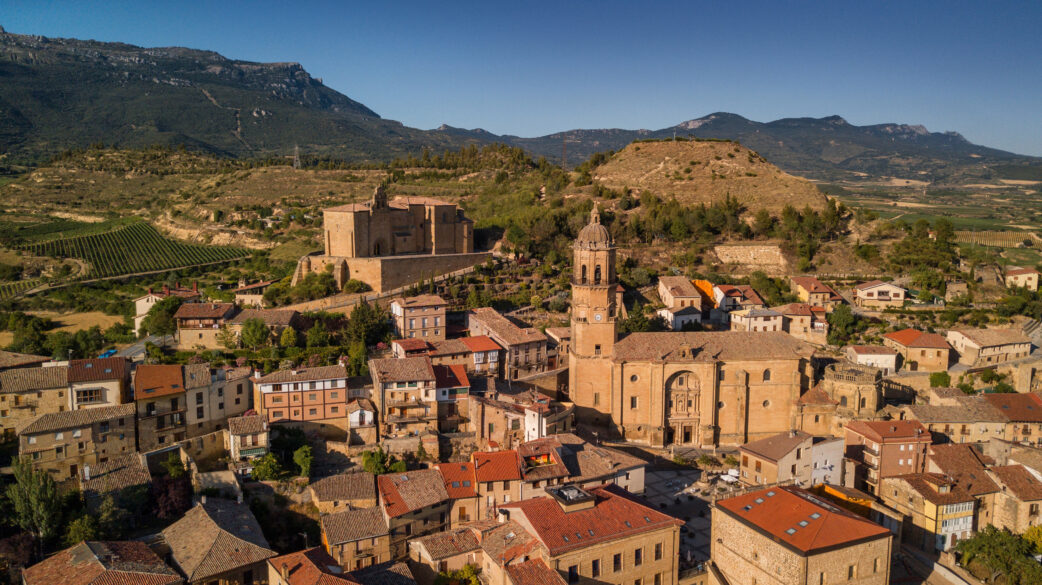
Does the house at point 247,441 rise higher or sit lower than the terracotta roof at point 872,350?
lower

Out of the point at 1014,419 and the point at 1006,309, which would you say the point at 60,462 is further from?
the point at 1006,309

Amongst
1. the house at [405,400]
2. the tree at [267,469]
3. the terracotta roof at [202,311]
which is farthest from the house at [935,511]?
the terracotta roof at [202,311]

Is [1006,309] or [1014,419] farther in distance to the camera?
[1006,309]

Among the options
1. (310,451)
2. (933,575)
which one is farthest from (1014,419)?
(310,451)

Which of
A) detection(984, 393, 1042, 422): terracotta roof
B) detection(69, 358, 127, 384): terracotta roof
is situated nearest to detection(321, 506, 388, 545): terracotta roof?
detection(69, 358, 127, 384): terracotta roof

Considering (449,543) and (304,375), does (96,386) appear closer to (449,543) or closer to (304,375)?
(304,375)

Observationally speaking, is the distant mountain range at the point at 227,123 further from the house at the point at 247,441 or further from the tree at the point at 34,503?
the tree at the point at 34,503

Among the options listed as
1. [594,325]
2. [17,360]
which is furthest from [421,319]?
[17,360]
